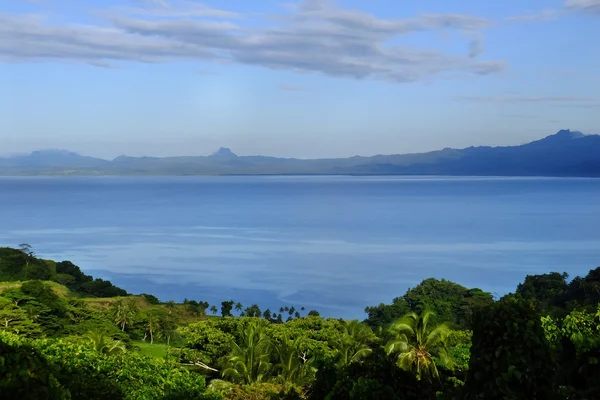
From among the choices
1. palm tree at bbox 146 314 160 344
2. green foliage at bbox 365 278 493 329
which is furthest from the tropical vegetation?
green foliage at bbox 365 278 493 329

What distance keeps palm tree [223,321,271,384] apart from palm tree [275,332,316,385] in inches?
31.5

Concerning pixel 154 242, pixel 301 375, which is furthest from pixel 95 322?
pixel 154 242

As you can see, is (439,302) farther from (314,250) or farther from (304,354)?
(314,250)

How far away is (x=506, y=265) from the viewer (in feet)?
357

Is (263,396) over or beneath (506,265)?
over

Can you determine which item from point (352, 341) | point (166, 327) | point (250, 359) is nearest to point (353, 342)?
point (352, 341)

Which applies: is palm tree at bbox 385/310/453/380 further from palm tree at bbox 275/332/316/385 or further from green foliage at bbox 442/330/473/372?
palm tree at bbox 275/332/316/385

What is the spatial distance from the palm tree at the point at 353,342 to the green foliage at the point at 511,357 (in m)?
19.5

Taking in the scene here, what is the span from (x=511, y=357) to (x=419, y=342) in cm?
1642

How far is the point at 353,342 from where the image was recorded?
3272cm

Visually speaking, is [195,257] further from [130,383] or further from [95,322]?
[130,383]

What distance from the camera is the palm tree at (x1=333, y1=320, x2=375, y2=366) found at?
96.9ft

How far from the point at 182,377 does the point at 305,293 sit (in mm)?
73985

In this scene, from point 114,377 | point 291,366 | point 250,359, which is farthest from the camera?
point 291,366
